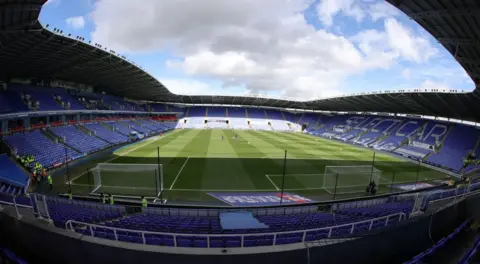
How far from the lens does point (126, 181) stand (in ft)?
68.6

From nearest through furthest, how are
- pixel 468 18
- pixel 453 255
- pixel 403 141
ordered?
pixel 453 255 < pixel 468 18 < pixel 403 141

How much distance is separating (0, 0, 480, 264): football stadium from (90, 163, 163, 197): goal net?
21 cm

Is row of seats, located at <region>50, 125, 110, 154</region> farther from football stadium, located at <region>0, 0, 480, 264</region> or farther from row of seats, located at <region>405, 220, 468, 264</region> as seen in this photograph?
row of seats, located at <region>405, 220, 468, 264</region>

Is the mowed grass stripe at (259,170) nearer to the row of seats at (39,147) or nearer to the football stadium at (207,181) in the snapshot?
the football stadium at (207,181)

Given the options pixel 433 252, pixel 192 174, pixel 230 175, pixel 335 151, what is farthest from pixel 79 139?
pixel 335 151

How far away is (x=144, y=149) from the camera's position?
118 ft

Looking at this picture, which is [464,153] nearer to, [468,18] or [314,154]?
[314,154]

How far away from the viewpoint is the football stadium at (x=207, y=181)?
253 inches

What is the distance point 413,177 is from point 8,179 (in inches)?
1569

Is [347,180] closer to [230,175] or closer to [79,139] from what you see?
[230,175]

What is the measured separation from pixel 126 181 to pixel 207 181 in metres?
7.38

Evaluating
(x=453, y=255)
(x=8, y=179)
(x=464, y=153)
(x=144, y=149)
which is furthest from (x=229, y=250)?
(x=464, y=153)

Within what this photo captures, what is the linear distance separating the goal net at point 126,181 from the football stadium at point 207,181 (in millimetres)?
207

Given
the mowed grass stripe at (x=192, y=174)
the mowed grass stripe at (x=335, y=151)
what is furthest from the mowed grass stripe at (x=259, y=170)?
the mowed grass stripe at (x=335, y=151)
